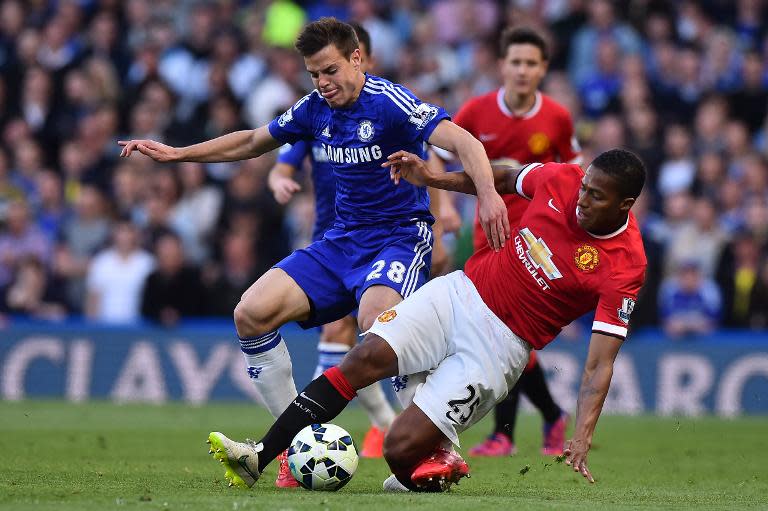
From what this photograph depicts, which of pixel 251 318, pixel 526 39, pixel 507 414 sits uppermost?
pixel 526 39

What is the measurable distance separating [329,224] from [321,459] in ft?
8.86

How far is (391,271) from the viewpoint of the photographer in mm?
7762

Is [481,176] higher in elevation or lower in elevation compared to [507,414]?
higher

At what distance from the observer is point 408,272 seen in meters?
7.86

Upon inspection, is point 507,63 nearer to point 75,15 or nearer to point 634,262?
point 634,262

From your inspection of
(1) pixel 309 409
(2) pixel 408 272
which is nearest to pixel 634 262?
(2) pixel 408 272

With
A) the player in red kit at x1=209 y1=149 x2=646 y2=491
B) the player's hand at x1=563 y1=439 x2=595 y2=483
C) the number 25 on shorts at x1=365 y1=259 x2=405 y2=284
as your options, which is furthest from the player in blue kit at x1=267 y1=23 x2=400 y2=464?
the player's hand at x1=563 y1=439 x2=595 y2=483

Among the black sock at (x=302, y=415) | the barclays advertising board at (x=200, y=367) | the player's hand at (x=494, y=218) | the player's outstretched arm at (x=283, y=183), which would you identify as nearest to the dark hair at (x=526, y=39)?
the player's outstretched arm at (x=283, y=183)

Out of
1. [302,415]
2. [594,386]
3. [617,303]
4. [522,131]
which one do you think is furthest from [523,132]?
[302,415]

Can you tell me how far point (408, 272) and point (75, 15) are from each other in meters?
13.2

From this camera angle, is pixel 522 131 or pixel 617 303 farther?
pixel 522 131

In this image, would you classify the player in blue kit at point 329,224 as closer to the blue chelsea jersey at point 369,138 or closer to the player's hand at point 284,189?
the player's hand at point 284,189

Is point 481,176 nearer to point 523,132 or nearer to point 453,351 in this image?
point 453,351

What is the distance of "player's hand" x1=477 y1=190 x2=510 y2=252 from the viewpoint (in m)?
7.19
